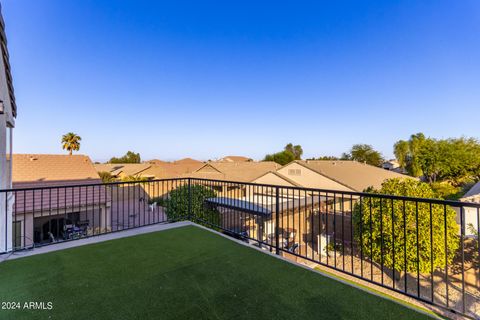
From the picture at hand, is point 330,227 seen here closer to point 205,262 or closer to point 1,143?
point 205,262

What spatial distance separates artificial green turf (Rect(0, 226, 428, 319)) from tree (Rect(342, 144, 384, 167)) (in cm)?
4229

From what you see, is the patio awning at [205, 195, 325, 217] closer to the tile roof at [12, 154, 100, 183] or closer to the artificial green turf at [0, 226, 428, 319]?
the artificial green turf at [0, 226, 428, 319]

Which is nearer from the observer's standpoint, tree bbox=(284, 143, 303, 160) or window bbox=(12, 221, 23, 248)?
window bbox=(12, 221, 23, 248)

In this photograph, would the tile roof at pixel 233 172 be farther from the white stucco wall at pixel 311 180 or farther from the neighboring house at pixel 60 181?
the neighboring house at pixel 60 181

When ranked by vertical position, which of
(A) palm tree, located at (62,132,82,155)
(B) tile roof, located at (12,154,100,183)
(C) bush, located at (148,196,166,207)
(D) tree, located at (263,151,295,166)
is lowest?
(C) bush, located at (148,196,166,207)

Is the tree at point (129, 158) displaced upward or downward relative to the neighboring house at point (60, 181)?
upward

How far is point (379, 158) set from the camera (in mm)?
A: 39781

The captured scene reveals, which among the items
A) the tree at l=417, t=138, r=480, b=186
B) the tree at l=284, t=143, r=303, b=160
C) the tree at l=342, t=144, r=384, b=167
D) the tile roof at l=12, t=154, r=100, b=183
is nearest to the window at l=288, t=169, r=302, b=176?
the tile roof at l=12, t=154, r=100, b=183

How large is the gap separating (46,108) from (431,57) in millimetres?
17961

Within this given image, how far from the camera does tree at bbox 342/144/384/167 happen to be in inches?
1543

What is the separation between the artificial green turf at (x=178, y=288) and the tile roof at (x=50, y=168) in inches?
368

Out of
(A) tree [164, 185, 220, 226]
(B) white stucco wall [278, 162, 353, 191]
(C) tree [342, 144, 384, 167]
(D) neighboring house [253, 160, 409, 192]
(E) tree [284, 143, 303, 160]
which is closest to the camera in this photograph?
(A) tree [164, 185, 220, 226]

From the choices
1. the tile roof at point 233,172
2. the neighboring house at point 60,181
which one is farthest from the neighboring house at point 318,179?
the neighboring house at point 60,181

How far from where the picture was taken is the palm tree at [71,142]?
849 inches
